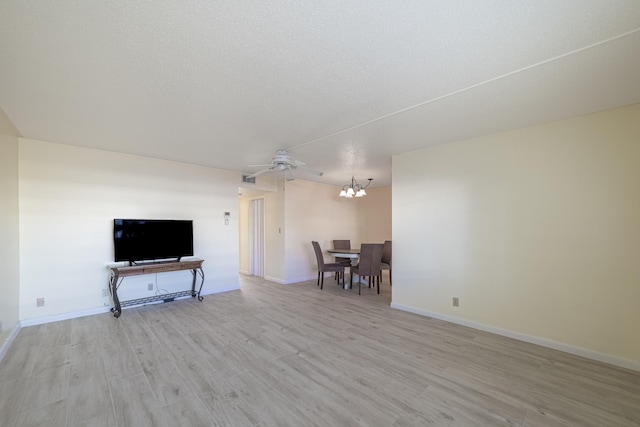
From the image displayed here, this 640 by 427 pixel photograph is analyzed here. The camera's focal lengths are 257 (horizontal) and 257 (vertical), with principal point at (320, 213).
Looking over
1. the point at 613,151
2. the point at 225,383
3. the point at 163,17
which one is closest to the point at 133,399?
the point at 225,383

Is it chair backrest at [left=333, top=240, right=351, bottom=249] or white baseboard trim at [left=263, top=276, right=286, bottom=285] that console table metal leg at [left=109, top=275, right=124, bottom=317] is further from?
chair backrest at [left=333, top=240, right=351, bottom=249]

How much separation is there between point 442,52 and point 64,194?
502 cm

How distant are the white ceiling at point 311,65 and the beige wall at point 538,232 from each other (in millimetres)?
344

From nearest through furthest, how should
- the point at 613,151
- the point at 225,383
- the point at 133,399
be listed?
the point at 133,399 < the point at 225,383 < the point at 613,151

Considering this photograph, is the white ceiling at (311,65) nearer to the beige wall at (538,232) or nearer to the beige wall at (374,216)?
Answer: the beige wall at (538,232)

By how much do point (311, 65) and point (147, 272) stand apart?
12.7 ft

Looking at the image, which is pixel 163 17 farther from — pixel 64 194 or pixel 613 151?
pixel 613 151

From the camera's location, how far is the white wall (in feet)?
11.4

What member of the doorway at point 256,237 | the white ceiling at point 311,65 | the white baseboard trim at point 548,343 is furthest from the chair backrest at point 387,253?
the white ceiling at point 311,65

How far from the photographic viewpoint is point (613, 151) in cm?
261

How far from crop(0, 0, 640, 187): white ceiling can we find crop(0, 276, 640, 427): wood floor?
8.26 feet

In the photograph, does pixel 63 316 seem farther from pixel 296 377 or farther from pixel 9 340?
pixel 296 377

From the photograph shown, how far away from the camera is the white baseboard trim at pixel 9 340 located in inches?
102

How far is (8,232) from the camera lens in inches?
116
